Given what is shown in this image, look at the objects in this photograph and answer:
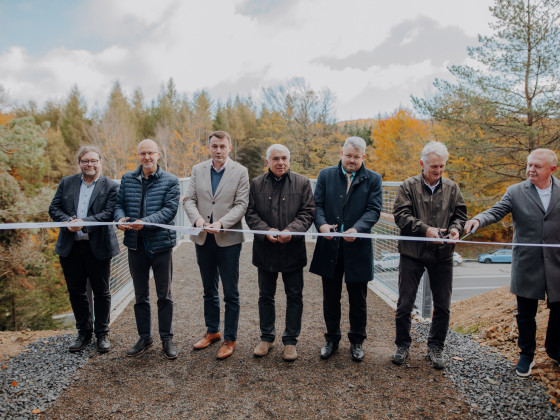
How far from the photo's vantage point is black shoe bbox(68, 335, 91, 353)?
338 cm

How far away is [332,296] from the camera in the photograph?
329 centimetres

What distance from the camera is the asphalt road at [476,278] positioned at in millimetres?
15945

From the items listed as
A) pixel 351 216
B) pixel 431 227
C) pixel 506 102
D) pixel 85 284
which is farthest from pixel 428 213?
pixel 506 102

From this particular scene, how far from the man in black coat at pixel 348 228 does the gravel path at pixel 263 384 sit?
0.39 m

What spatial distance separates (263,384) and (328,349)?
73cm

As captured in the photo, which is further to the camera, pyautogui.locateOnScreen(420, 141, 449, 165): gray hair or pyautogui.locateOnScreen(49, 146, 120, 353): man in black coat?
pyautogui.locateOnScreen(49, 146, 120, 353): man in black coat

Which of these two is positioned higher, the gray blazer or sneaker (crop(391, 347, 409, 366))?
the gray blazer

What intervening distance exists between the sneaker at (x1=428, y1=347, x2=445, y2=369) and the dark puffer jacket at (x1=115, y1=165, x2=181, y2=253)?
8.13 ft

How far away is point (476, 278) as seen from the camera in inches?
715

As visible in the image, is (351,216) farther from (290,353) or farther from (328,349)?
(290,353)

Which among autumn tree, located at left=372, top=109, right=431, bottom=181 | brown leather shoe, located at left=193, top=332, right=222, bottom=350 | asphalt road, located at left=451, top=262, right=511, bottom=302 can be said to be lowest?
asphalt road, located at left=451, top=262, right=511, bottom=302

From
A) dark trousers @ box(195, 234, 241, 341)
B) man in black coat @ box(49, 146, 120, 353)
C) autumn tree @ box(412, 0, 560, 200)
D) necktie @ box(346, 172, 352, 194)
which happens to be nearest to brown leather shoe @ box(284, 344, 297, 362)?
dark trousers @ box(195, 234, 241, 341)

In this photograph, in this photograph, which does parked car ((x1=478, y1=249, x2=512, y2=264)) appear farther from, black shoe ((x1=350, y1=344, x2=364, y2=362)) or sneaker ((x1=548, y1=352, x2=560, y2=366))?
black shoe ((x1=350, y1=344, x2=364, y2=362))

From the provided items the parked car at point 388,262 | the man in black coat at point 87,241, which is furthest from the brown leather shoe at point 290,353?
the parked car at point 388,262
